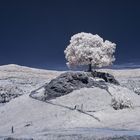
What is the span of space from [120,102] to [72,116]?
3653 millimetres

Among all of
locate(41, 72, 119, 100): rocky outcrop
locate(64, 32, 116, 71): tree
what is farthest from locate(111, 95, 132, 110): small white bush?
locate(64, 32, 116, 71): tree

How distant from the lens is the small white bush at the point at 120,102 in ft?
103

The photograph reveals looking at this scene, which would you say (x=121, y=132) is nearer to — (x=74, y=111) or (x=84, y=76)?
(x=74, y=111)

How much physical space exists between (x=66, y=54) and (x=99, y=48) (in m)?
2.93

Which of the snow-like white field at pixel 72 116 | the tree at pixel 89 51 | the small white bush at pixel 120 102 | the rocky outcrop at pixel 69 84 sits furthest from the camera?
the tree at pixel 89 51

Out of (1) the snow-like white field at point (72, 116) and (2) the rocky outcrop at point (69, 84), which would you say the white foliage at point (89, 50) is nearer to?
(2) the rocky outcrop at point (69, 84)

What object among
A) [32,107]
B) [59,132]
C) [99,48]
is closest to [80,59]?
[99,48]

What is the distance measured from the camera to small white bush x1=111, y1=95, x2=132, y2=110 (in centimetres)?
3130

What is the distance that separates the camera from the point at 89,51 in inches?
1462

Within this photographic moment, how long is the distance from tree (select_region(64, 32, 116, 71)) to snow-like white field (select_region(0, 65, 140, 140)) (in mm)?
3939

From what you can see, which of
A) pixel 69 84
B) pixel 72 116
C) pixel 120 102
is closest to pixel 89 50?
pixel 69 84

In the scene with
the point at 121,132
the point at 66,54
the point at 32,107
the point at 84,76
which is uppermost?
the point at 66,54

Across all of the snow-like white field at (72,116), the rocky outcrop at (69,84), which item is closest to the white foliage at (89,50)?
the rocky outcrop at (69,84)

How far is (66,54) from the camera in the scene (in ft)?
128
